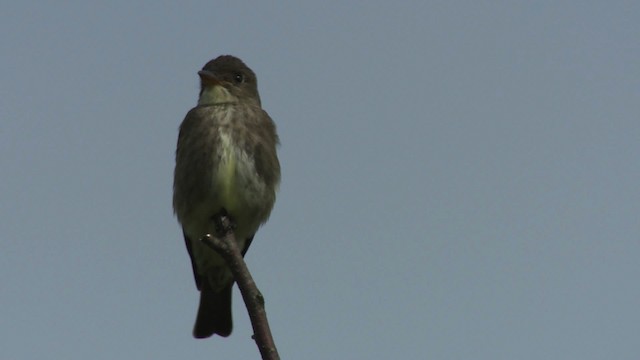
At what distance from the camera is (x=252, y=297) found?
438 cm

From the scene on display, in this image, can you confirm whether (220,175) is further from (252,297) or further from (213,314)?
(252,297)

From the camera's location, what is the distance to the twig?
3964mm

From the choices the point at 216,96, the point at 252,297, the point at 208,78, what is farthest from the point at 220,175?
the point at 252,297

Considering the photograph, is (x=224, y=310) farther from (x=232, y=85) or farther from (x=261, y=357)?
(x=261, y=357)

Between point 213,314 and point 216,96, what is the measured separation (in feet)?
6.56

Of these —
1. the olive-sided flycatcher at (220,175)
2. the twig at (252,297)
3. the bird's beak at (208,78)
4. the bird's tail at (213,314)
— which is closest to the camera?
the twig at (252,297)

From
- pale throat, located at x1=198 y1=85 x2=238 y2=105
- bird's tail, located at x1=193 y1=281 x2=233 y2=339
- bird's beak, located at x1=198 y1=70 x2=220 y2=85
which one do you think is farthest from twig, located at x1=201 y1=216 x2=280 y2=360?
bird's beak, located at x1=198 y1=70 x2=220 y2=85

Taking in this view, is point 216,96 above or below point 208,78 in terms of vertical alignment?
below

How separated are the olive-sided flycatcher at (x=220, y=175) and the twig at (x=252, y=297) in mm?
3339

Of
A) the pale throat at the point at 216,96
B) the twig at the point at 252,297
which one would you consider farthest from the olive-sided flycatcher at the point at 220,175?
the twig at the point at 252,297

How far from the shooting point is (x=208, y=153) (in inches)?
342

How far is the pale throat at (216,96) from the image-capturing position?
31.1 feet

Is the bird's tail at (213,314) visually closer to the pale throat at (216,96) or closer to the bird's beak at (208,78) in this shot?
the pale throat at (216,96)

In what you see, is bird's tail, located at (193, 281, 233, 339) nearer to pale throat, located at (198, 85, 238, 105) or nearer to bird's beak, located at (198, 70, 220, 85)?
pale throat, located at (198, 85, 238, 105)
